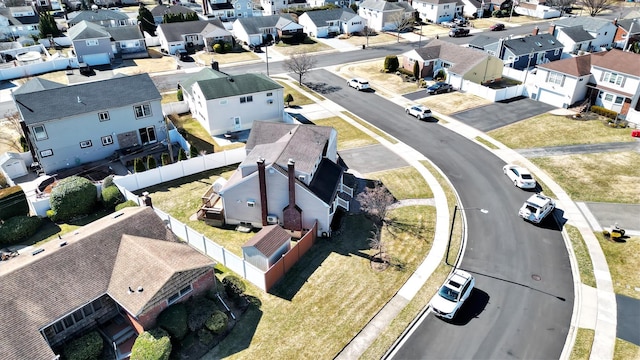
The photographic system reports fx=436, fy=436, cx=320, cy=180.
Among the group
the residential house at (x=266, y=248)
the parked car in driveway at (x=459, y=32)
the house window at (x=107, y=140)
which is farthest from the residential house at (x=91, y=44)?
the parked car in driveway at (x=459, y=32)

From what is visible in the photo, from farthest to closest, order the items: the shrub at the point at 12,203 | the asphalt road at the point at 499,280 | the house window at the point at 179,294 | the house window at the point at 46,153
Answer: the house window at the point at 46,153
the shrub at the point at 12,203
the house window at the point at 179,294
the asphalt road at the point at 499,280

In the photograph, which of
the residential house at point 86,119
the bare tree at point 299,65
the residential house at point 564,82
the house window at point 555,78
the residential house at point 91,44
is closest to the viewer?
the residential house at point 86,119

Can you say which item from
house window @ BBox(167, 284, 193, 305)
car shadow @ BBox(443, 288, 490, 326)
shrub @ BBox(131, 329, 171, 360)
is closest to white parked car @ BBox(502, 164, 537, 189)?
car shadow @ BBox(443, 288, 490, 326)

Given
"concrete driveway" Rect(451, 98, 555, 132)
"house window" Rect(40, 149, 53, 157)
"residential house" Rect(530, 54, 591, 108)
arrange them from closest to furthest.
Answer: "house window" Rect(40, 149, 53, 157)
"concrete driveway" Rect(451, 98, 555, 132)
"residential house" Rect(530, 54, 591, 108)

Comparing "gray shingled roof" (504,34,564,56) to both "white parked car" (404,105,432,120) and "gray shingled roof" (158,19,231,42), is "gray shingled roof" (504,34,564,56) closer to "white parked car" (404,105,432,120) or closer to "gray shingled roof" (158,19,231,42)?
"white parked car" (404,105,432,120)

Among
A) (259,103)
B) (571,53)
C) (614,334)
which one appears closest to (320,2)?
(571,53)

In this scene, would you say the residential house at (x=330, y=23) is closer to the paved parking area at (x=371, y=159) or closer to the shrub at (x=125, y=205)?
the paved parking area at (x=371, y=159)

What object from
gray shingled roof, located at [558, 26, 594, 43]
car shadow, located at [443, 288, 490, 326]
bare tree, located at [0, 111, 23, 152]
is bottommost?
car shadow, located at [443, 288, 490, 326]

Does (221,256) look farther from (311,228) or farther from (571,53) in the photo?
(571,53)
